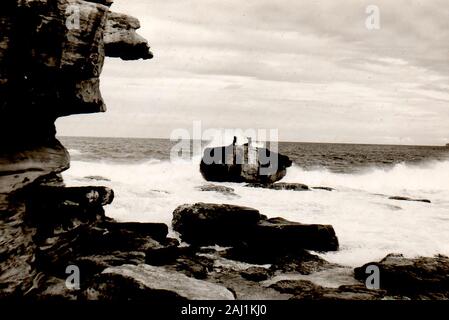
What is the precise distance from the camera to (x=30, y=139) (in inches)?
326

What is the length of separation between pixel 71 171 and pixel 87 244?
818 inches

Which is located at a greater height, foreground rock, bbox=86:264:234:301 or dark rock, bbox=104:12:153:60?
dark rock, bbox=104:12:153:60

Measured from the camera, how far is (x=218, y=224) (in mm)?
11133

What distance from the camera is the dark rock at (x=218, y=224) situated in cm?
1109

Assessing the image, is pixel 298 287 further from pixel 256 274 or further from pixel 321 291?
pixel 256 274

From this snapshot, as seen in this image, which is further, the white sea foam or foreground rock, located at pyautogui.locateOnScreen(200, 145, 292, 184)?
foreground rock, located at pyautogui.locateOnScreen(200, 145, 292, 184)

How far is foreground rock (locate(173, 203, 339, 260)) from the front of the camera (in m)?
10.6

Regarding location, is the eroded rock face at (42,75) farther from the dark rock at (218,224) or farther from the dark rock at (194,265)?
the dark rock at (218,224)

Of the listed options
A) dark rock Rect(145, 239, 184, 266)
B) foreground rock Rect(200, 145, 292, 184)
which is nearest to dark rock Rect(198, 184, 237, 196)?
foreground rock Rect(200, 145, 292, 184)

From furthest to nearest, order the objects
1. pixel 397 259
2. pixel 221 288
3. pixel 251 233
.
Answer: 1. pixel 251 233
2. pixel 397 259
3. pixel 221 288

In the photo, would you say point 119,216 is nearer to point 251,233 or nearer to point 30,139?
point 251,233

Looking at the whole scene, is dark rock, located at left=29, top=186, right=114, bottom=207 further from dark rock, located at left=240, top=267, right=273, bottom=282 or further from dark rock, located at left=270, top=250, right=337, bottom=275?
dark rock, located at left=270, top=250, right=337, bottom=275

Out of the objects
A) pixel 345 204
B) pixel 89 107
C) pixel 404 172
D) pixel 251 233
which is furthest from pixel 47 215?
pixel 404 172

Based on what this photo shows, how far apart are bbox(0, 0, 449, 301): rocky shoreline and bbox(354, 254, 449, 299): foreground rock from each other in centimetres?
2
